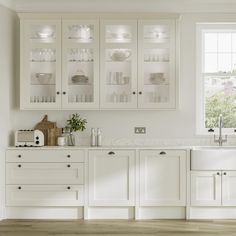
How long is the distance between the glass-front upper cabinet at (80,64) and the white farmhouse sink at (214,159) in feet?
4.32

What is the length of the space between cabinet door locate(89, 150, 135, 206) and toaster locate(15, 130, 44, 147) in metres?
0.66

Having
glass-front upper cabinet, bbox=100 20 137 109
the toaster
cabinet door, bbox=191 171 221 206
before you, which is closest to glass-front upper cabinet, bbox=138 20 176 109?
glass-front upper cabinet, bbox=100 20 137 109

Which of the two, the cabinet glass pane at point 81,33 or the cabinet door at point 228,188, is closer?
the cabinet door at point 228,188

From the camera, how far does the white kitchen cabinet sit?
653cm

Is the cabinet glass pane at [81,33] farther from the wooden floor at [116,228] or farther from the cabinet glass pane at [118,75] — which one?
the wooden floor at [116,228]

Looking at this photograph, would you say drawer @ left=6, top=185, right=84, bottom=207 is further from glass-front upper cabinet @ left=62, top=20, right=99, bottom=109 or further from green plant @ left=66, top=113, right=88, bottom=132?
glass-front upper cabinet @ left=62, top=20, right=99, bottom=109

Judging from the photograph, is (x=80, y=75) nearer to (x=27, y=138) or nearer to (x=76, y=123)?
(x=76, y=123)

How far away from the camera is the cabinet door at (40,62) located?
→ 6.82m

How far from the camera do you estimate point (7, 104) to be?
683 centimetres

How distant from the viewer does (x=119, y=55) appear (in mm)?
6836

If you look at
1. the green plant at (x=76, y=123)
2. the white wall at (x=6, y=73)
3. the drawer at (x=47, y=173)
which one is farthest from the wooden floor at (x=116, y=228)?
the green plant at (x=76, y=123)

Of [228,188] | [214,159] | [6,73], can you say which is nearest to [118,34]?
[6,73]

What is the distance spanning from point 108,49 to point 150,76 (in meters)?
0.58

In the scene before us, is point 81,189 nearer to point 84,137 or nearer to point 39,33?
point 84,137
